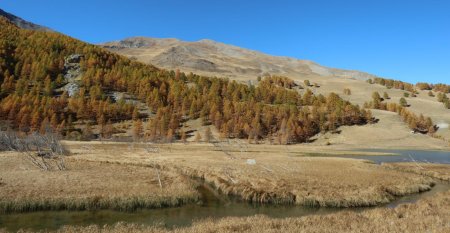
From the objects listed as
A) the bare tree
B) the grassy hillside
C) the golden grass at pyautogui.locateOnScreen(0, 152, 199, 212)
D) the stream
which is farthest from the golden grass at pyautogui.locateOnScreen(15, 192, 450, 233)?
the grassy hillside

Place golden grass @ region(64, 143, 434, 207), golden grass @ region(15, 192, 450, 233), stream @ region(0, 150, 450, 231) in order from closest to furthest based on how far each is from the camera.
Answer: golden grass @ region(15, 192, 450, 233)
stream @ region(0, 150, 450, 231)
golden grass @ region(64, 143, 434, 207)

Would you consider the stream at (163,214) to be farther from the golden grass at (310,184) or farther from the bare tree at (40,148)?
the bare tree at (40,148)

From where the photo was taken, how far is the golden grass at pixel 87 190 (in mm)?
29922

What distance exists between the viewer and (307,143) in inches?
5812

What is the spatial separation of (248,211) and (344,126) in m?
148

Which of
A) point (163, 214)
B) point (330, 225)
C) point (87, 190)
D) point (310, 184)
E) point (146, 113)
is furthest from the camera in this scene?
point (146, 113)

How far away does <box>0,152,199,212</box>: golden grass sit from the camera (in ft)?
98.2

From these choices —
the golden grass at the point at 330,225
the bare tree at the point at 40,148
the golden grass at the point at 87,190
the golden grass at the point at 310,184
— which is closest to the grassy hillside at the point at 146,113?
the bare tree at the point at 40,148

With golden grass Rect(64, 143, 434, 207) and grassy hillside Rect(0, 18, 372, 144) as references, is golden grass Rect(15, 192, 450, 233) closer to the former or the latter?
golden grass Rect(64, 143, 434, 207)

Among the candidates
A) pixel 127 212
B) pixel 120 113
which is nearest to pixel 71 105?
pixel 120 113

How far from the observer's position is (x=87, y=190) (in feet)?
111

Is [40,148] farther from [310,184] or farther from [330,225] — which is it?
[330,225]

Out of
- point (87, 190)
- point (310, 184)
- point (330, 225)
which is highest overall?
point (330, 225)

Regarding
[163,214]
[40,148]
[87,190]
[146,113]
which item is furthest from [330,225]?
[146,113]
